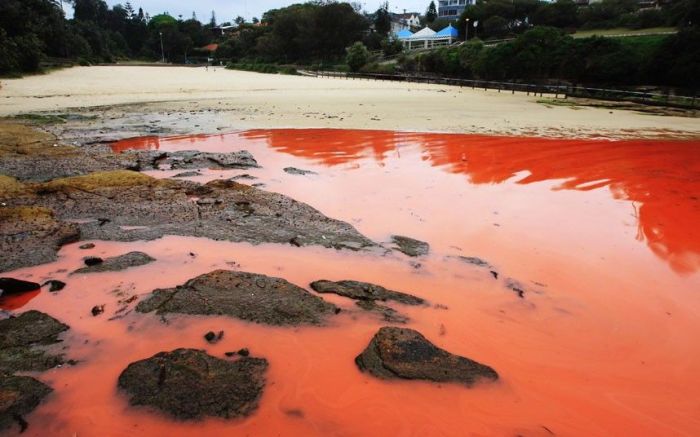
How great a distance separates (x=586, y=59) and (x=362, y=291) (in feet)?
125

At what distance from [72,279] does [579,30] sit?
6381cm

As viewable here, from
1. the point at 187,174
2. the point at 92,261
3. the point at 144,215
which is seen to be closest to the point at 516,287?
the point at 92,261

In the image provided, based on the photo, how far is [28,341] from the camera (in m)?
3.24

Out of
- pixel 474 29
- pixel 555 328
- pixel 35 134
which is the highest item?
pixel 474 29

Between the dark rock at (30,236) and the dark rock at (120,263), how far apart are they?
531 mm

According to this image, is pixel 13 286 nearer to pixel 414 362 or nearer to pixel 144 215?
pixel 144 215

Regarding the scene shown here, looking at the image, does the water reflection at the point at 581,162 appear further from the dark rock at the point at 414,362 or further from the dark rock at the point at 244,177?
the dark rock at the point at 414,362

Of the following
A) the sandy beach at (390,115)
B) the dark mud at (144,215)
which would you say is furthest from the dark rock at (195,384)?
the sandy beach at (390,115)

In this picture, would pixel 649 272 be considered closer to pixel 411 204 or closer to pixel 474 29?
pixel 411 204

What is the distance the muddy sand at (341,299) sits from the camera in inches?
111

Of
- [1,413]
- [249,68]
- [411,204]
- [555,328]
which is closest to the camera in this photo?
[1,413]

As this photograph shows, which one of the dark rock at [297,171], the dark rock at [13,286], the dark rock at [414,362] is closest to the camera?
the dark rock at [414,362]

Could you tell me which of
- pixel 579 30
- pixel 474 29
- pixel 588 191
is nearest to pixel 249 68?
pixel 474 29

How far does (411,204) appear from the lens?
7051mm
